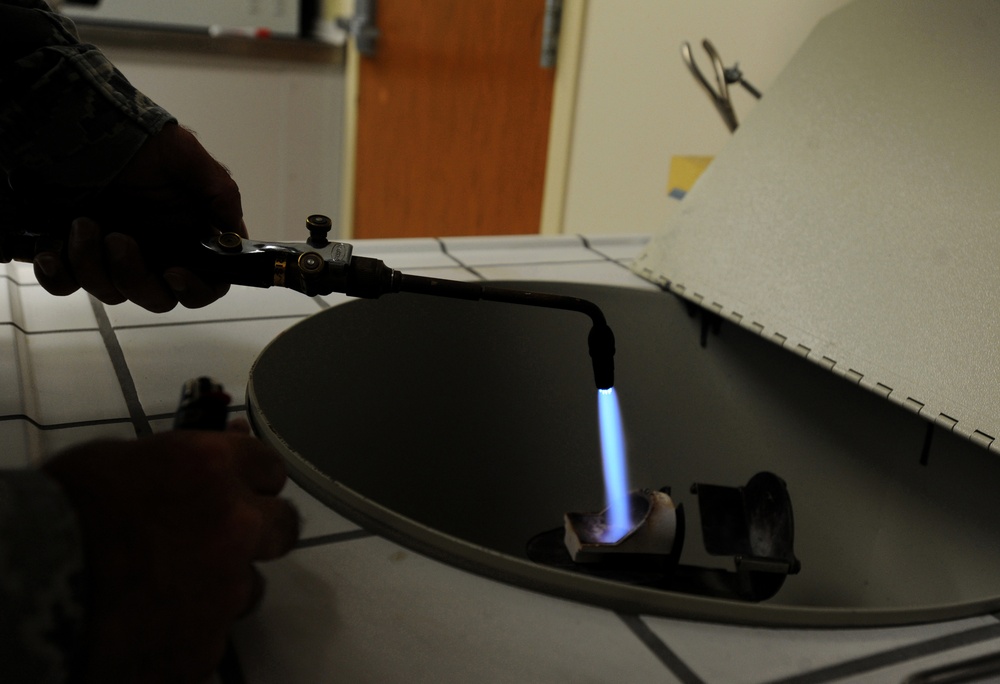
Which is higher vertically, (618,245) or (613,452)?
(618,245)

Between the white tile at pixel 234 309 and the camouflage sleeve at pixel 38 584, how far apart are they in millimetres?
431

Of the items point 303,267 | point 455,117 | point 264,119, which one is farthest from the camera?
point 264,119

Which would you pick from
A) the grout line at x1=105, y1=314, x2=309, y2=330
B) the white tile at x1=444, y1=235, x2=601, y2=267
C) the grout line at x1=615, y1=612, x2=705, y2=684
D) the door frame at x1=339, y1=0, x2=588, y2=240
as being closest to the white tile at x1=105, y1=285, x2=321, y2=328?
the grout line at x1=105, y1=314, x2=309, y2=330

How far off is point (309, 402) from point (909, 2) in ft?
2.24

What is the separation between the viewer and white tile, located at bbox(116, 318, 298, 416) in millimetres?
580

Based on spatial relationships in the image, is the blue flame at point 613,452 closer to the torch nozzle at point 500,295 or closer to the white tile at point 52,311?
the torch nozzle at point 500,295

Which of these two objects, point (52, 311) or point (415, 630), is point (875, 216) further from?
point (52, 311)

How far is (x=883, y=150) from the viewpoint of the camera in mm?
752

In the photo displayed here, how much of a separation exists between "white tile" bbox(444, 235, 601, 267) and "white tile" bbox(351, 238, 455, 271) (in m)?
0.02

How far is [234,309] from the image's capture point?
75cm

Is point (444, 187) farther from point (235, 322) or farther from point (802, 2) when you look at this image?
point (235, 322)

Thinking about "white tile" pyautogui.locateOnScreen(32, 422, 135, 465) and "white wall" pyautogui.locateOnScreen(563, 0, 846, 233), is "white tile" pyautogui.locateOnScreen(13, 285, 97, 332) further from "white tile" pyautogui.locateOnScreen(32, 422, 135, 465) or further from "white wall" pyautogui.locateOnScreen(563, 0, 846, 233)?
"white wall" pyautogui.locateOnScreen(563, 0, 846, 233)

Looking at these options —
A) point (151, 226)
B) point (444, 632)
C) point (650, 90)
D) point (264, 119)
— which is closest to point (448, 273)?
point (151, 226)

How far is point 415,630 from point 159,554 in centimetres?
11
